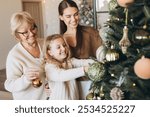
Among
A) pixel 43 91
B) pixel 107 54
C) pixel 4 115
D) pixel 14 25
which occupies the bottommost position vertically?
pixel 4 115

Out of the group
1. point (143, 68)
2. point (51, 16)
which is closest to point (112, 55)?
point (143, 68)

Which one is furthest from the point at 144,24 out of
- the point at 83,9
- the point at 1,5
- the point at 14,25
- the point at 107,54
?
the point at 1,5

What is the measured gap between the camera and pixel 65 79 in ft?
5.54

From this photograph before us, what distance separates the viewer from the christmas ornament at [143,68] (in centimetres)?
110

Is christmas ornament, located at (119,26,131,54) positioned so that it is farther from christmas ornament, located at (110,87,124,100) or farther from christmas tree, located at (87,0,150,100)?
christmas ornament, located at (110,87,124,100)

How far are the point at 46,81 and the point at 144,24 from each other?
0.85 meters

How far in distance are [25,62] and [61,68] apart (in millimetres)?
251

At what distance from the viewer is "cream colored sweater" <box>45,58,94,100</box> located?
1.67 meters

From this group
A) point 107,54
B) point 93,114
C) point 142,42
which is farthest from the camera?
point 93,114

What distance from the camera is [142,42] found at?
3.64 ft

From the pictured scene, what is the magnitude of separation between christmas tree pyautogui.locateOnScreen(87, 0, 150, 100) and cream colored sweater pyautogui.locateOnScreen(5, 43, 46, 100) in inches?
19.4

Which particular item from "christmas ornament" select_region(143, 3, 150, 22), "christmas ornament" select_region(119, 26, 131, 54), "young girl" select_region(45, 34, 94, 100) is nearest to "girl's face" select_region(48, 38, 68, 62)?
"young girl" select_region(45, 34, 94, 100)

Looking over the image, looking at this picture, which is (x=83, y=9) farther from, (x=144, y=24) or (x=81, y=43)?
(x=144, y=24)

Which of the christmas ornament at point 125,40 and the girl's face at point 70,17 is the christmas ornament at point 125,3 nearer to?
the christmas ornament at point 125,40
